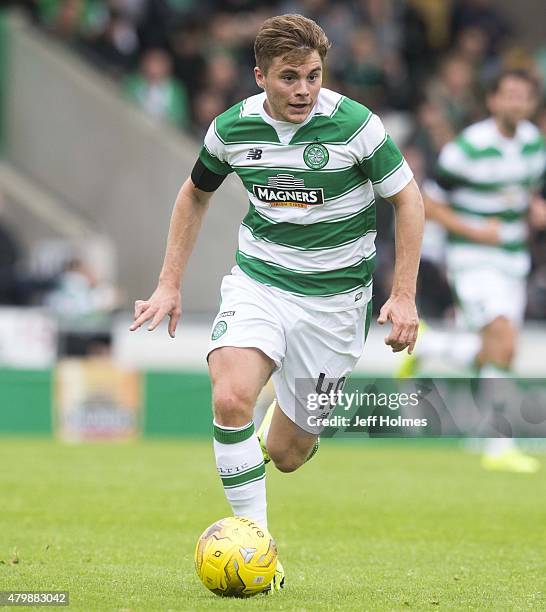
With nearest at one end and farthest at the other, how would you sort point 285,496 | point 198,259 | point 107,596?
point 107,596, point 285,496, point 198,259

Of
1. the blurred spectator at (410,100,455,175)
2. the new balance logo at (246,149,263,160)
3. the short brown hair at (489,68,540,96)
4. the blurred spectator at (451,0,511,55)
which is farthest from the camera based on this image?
the blurred spectator at (451,0,511,55)

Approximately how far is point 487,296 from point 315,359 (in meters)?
5.17

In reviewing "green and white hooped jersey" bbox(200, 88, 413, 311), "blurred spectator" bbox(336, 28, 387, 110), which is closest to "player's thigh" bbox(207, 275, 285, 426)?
"green and white hooped jersey" bbox(200, 88, 413, 311)

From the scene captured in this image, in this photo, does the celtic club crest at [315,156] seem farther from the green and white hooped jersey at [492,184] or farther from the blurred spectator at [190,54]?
the blurred spectator at [190,54]

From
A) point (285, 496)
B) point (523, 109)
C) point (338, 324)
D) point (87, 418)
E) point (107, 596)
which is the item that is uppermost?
point (523, 109)

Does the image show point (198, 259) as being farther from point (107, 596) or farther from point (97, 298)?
point (107, 596)

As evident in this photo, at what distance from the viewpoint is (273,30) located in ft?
20.2

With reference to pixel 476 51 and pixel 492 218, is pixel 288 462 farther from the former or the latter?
pixel 476 51

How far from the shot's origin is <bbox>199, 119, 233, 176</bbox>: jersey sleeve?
654 centimetres

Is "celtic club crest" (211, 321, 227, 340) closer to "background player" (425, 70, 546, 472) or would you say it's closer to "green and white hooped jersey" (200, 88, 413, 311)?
"green and white hooped jersey" (200, 88, 413, 311)

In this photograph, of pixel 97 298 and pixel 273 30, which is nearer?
pixel 273 30

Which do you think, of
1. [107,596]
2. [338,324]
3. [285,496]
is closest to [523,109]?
[285,496]

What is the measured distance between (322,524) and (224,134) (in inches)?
114

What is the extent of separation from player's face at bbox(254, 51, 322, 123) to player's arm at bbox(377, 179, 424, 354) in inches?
22.0
